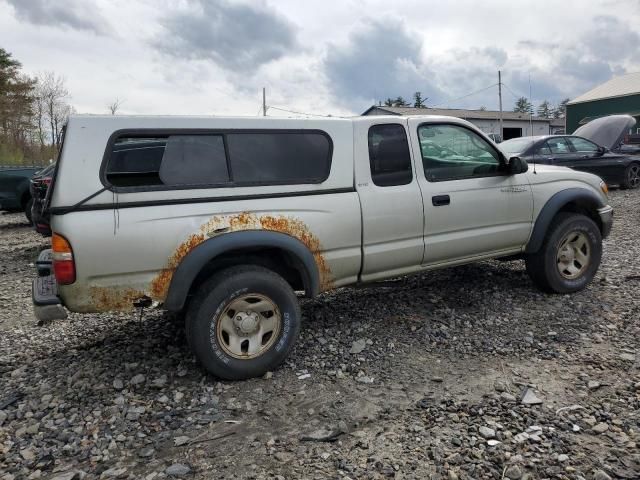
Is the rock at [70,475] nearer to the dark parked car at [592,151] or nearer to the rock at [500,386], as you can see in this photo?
the rock at [500,386]

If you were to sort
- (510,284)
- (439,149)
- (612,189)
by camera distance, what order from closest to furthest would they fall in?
(439,149)
(510,284)
(612,189)

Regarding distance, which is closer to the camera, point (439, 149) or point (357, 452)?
point (357, 452)

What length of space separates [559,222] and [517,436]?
285 centimetres

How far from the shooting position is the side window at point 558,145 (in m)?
Answer: 11.1

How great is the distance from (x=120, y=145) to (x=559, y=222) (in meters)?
4.14

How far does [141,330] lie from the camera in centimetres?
460

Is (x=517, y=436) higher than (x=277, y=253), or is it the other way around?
(x=277, y=253)

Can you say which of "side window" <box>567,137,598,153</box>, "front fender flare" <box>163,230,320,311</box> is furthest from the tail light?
"side window" <box>567,137,598,153</box>

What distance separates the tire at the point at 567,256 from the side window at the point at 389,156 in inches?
71.6

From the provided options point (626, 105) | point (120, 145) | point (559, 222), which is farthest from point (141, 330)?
point (626, 105)

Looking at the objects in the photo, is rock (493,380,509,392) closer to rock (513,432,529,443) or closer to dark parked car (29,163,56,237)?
rock (513,432,529,443)

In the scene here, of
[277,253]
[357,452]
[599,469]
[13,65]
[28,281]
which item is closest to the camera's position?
[599,469]

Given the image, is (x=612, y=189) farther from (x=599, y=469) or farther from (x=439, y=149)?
(x=599, y=469)

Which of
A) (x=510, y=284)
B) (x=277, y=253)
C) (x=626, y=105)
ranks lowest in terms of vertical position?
(x=510, y=284)
